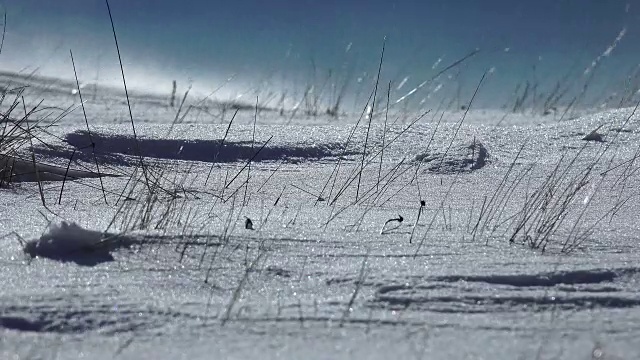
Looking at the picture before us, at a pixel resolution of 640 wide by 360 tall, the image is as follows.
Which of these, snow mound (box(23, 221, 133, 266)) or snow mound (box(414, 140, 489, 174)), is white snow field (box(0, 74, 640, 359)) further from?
snow mound (box(414, 140, 489, 174))

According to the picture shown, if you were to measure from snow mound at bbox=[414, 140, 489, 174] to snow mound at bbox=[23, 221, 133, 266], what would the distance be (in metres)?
1.64

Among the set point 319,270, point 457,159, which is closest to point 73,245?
point 319,270

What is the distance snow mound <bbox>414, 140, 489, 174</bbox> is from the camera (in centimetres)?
297

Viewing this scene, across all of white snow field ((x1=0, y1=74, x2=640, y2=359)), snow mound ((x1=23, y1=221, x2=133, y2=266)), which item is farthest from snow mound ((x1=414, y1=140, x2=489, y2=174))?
snow mound ((x1=23, y1=221, x2=133, y2=266))

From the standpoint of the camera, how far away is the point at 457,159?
3049 millimetres

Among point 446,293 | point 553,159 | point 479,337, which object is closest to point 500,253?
point 446,293

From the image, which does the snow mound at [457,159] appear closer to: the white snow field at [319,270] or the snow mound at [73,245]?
the white snow field at [319,270]

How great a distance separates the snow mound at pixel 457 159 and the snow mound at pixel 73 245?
1.64 meters

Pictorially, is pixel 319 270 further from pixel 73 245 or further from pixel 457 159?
pixel 457 159

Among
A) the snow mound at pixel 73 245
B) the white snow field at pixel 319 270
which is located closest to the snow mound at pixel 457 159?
the white snow field at pixel 319 270

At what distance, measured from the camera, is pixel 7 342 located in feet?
3.65

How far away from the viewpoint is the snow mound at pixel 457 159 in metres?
2.97

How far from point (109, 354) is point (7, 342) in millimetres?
153

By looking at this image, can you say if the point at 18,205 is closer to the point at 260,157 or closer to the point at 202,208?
the point at 202,208
